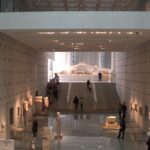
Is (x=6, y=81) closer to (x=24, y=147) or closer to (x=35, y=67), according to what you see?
(x=24, y=147)

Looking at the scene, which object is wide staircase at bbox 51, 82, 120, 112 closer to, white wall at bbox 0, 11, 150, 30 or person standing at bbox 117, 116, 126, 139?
person standing at bbox 117, 116, 126, 139

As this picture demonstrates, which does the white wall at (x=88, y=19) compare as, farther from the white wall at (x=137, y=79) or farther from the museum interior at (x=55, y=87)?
the white wall at (x=137, y=79)

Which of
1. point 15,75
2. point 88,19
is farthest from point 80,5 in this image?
point 88,19

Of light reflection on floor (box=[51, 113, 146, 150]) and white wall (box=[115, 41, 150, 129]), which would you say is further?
white wall (box=[115, 41, 150, 129])

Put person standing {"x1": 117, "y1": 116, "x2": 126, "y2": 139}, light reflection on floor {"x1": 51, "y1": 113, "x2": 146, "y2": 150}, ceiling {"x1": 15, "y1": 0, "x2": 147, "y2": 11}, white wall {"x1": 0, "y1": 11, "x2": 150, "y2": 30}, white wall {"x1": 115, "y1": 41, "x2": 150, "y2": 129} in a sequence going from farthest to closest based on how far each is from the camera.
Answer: ceiling {"x1": 15, "y1": 0, "x2": 147, "y2": 11} → white wall {"x1": 115, "y1": 41, "x2": 150, "y2": 129} → person standing {"x1": 117, "y1": 116, "x2": 126, "y2": 139} → light reflection on floor {"x1": 51, "y1": 113, "x2": 146, "y2": 150} → white wall {"x1": 0, "y1": 11, "x2": 150, "y2": 30}

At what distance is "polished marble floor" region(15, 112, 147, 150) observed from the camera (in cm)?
2155

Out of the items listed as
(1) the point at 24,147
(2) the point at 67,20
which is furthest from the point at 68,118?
(2) the point at 67,20

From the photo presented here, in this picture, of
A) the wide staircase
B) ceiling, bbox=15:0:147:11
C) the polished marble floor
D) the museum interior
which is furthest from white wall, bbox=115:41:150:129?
ceiling, bbox=15:0:147:11

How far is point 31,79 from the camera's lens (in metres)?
33.7

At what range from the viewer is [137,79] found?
30562 mm

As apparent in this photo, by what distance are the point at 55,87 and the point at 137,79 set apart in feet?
45.8

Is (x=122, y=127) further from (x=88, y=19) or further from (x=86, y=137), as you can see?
(x=88, y=19)

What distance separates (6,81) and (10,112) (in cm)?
187

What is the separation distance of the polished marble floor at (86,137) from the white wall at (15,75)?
1.71 metres
